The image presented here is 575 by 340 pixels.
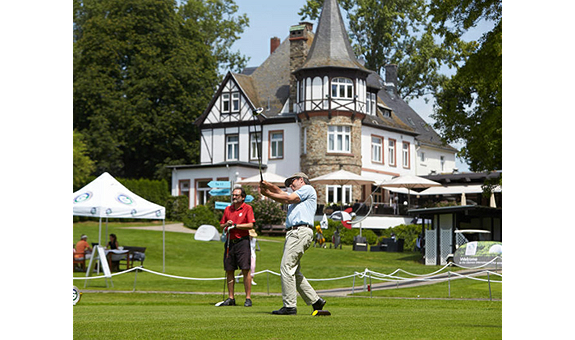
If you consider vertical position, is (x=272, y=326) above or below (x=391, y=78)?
below

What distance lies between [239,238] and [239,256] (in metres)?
0.28

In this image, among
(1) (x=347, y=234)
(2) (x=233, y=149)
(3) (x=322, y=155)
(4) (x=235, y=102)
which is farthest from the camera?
(2) (x=233, y=149)

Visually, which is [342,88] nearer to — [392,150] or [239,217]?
[392,150]

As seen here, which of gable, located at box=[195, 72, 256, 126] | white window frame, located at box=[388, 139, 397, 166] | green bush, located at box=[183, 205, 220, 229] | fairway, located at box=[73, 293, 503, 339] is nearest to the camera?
fairway, located at box=[73, 293, 503, 339]

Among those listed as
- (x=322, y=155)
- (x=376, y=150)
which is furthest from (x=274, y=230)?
(x=376, y=150)

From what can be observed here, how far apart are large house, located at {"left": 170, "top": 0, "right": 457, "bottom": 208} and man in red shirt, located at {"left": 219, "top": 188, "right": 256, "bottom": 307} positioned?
34.9m

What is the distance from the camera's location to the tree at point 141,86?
184 ft

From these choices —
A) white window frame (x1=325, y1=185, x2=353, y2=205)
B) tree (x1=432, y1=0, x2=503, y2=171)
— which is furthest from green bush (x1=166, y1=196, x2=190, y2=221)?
tree (x1=432, y1=0, x2=503, y2=171)

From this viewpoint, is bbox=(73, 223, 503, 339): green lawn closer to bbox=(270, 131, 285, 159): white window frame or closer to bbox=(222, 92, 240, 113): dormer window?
bbox=(270, 131, 285, 159): white window frame

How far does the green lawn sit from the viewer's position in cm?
781

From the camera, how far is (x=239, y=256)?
12.8 metres

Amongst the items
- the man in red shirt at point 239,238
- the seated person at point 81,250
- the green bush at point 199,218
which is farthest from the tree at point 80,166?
the man in red shirt at point 239,238

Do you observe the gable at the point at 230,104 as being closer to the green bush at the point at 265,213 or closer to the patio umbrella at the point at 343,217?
the green bush at the point at 265,213

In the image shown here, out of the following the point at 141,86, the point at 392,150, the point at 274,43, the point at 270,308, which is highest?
the point at 274,43
